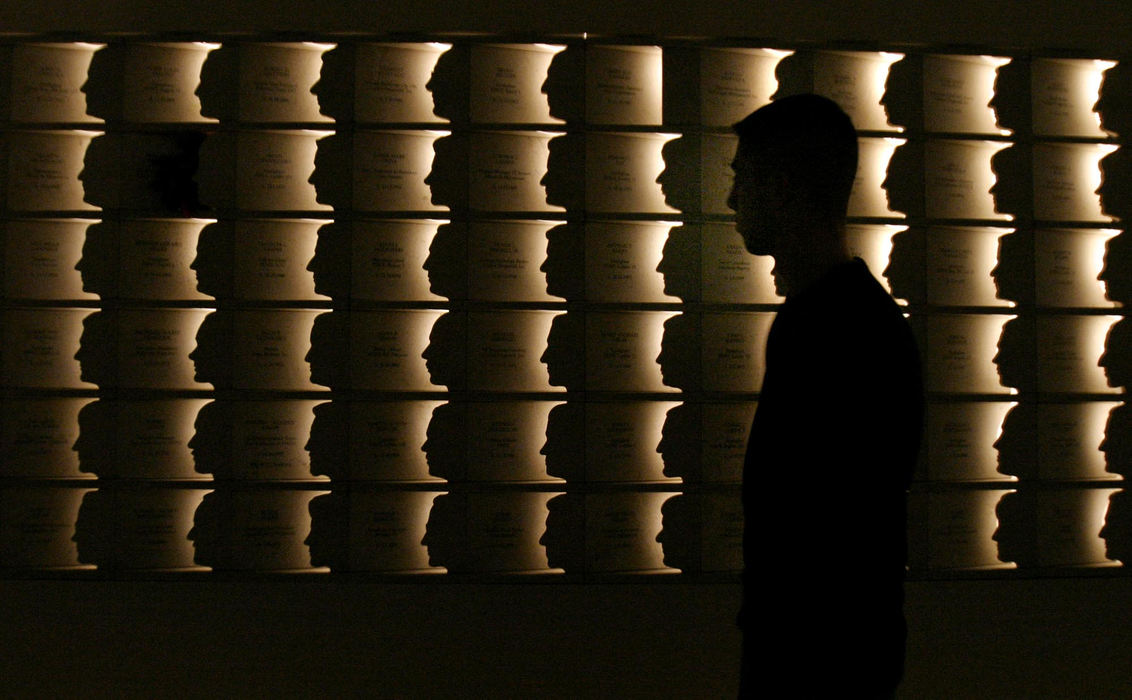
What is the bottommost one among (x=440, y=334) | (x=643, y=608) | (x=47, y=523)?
(x=643, y=608)

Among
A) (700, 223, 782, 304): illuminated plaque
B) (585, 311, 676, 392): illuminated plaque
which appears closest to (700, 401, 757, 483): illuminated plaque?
(585, 311, 676, 392): illuminated plaque

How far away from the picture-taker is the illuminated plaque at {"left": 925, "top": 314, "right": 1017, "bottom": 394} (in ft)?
6.15

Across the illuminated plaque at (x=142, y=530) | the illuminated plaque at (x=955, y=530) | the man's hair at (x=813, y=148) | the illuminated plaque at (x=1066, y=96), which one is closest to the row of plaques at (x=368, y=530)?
the illuminated plaque at (x=142, y=530)

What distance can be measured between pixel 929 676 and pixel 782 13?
5.64 feet

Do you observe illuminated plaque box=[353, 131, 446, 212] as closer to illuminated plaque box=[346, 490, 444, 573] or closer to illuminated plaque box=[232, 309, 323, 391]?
illuminated plaque box=[232, 309, 323, 391]

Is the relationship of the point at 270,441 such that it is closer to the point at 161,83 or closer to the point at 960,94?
the point at 161,83

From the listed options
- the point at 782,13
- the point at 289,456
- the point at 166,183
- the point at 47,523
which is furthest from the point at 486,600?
the point at 782,13

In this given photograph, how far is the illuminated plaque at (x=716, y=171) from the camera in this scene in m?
1.85

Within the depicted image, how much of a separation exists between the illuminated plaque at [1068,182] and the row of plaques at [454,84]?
19cm

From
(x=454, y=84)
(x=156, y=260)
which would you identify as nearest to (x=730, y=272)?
(x=454, y=84)

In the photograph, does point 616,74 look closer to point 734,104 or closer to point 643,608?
point 734,104

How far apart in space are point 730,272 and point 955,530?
855 mm

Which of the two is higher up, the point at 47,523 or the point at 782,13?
the point at 782,13

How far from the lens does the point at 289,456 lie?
182cm
